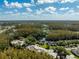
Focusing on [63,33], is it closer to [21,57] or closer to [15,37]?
[15,37]

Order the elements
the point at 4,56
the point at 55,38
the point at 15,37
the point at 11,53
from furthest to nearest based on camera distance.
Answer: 1. the point at 55,38
2. the point at 15,37
3. the point at 11,53
4. the point at 4,56

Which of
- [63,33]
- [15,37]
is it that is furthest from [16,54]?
[63,33]

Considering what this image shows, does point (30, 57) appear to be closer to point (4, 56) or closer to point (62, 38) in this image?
point (4, 56)

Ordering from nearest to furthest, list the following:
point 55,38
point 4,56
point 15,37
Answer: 1. point 4,56
2. point 15,37
3. point 55,38

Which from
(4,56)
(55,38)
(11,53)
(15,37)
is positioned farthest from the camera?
(55,38)

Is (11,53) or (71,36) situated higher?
(11,53)

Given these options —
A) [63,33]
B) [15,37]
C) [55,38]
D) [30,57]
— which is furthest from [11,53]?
[63,33]

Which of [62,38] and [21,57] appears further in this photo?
[62,38]

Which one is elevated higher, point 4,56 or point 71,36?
point 4,56

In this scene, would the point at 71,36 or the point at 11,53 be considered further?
the point at 71,36
